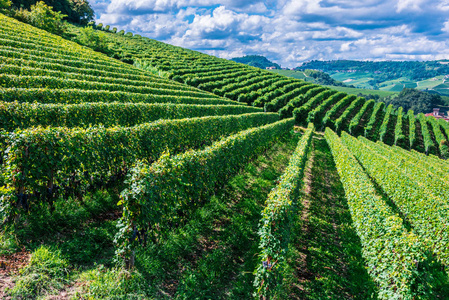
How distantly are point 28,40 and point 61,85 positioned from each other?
A: 20.8 m

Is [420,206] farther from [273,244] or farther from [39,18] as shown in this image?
[39,18]

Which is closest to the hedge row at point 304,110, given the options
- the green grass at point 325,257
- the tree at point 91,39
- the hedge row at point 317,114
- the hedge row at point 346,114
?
the hedge row at point 317,114

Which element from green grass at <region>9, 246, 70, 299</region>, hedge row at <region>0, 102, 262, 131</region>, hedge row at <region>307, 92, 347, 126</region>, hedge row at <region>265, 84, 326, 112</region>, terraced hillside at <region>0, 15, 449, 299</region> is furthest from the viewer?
hedge row at <region>265, 84, 326, 112</region>

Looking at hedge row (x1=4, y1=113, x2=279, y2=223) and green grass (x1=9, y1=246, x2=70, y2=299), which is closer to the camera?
green grass (x1=9, y1=246, x2=70, y2=299)

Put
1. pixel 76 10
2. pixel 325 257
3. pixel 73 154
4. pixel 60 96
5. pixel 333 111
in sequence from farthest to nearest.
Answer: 1. pixel 76 10
2. pixel 333 111
3. pixel 60 96
4. pixel 325 257
5. pixel 73 154

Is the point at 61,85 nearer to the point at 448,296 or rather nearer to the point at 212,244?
the point at 212,244

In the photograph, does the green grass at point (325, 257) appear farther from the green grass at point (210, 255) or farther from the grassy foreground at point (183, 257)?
the green grass at point (210, 255)

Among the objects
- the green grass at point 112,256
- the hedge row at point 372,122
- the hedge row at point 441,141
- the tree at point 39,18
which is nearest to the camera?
the green grass at point 112,256

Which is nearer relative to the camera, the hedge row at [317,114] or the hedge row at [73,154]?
the hedge row at [73,154]

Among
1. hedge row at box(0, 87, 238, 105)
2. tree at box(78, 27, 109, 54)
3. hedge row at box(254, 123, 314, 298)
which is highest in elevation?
tree at box(78, 27, 109, 54)

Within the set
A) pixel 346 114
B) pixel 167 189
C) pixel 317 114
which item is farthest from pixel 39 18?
pixel 346 114

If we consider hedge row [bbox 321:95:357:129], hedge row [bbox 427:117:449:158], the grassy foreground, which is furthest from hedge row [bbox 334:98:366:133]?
the grassy foreground

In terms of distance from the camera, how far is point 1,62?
700 inches

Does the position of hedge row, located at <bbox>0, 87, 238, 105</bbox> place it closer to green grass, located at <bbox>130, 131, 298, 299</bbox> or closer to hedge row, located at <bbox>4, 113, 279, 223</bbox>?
hedge row, located at <bbox>4, 113, 279, 223</bbox>
